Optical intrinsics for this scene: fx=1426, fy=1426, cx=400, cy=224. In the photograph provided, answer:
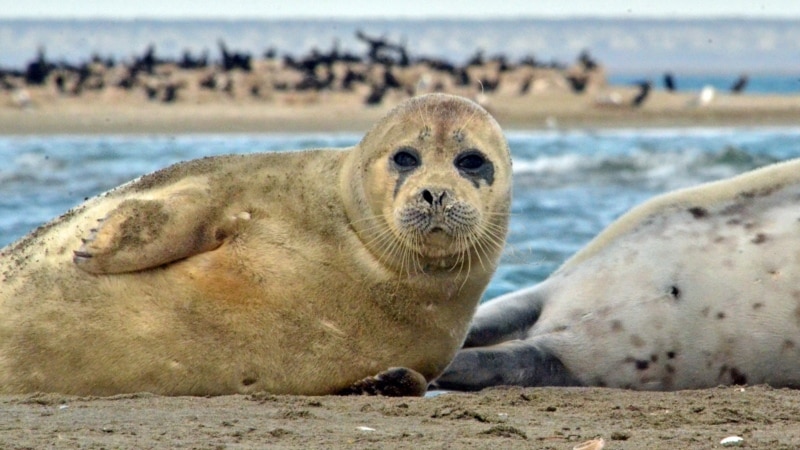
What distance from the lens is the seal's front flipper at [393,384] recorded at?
14.5ft

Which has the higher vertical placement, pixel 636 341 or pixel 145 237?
pixel 145 237

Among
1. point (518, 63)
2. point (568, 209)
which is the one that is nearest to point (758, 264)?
point (568, 209)

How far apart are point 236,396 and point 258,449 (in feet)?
2.72

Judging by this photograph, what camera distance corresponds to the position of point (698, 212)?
5625mm

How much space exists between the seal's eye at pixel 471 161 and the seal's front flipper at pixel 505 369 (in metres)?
0.92

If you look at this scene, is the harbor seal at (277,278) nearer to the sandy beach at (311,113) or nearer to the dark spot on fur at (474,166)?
the dark spot on fur at (474,166)

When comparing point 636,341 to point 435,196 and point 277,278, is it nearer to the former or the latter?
point 435,196

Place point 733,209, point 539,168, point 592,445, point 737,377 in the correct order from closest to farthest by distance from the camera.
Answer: point 592,445
point 737,377
point 733,209
point 539,168

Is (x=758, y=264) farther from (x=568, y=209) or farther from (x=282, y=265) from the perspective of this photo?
(x=568, y=209)

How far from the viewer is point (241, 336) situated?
14.4 feet

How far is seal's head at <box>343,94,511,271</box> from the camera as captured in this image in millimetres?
4305

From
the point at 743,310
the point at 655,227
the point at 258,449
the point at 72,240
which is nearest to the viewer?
the point at 258,449

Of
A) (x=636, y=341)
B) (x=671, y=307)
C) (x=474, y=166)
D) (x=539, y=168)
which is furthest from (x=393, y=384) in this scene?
(x=539, y=168)

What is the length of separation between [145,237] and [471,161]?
1.04 meters
